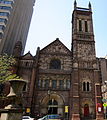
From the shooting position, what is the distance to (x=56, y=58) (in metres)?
31.8

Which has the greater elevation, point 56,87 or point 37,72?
point 37,72

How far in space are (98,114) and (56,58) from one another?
14.2 meters

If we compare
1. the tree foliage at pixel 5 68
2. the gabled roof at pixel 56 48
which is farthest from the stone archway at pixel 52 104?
the gabled roof at pixel 56 48

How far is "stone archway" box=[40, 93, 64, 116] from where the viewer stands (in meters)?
27.2

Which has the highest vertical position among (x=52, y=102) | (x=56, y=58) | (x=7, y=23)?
(x=7, y=23)

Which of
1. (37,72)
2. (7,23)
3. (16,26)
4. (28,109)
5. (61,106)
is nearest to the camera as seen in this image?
(28,109)

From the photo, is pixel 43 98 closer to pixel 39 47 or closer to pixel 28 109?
pixel 28 109

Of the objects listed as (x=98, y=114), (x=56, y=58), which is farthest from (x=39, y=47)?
(x=98, y=114)

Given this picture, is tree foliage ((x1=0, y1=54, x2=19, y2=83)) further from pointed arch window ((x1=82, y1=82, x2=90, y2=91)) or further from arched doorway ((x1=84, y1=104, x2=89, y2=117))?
arched doorway ((x1=84, y1=104, x2=89, y2=117))

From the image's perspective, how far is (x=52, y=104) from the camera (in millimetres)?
27844

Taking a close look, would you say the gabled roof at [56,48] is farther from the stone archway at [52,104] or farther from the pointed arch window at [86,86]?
the stone archway at [52,104]

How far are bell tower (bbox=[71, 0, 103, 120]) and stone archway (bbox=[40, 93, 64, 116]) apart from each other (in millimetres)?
2359

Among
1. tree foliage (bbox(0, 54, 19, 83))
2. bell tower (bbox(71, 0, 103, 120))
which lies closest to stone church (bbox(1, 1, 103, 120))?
bell tower (bbox(71, 0, 103, 120))

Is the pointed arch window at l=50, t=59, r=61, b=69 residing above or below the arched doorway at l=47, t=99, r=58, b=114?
above
